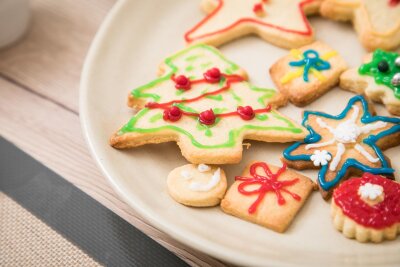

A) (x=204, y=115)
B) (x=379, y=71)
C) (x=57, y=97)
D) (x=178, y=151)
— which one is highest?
(x=379, y=71)

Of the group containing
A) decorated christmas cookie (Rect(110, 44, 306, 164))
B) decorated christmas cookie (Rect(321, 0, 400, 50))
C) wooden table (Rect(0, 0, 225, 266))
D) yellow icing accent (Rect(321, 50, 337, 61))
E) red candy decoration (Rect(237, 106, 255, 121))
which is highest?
decorated christmas cookie (Rect(321, 0, 400, 50))

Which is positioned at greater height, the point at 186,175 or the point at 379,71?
the point at 379,71

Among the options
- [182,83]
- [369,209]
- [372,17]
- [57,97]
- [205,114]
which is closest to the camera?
[369,209]

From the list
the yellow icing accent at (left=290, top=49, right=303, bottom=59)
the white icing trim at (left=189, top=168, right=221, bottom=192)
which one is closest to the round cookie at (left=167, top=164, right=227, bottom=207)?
the white icing trim at (left=189, top=168, right=221, bottom=192)

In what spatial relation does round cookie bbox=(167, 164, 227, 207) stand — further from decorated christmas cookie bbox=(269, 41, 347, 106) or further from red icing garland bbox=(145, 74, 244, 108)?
decorated christmas cookie bbox=(269, 41, 347, 106)

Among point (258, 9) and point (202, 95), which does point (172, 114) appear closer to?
point (202, 95)

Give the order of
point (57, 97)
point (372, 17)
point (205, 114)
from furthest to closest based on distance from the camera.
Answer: point (57, 97) → point (372, 17) → point (205, 114)

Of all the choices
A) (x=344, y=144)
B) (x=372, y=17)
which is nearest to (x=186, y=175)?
(x=344, y=144)
